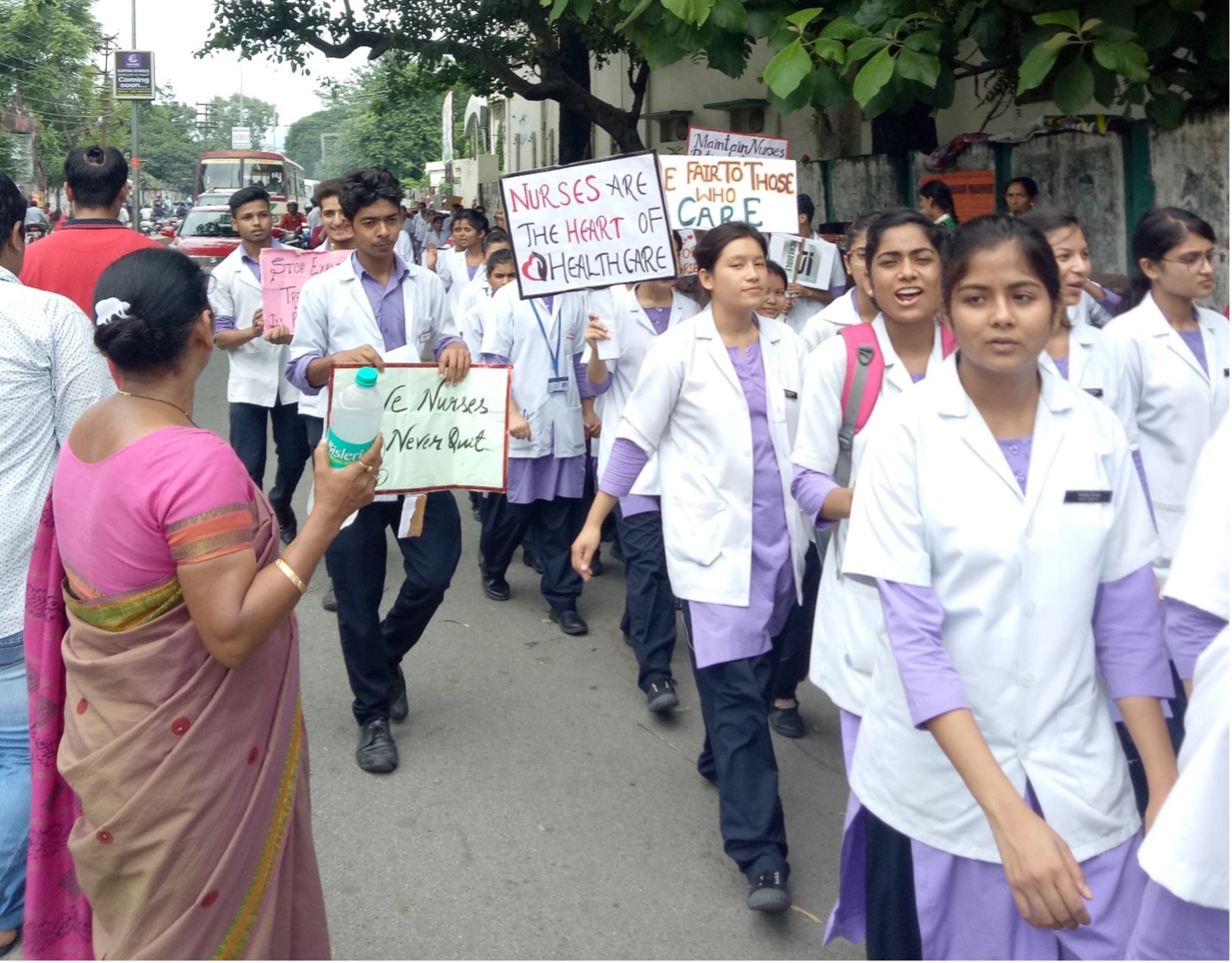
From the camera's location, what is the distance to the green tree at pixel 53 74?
4656 centimetres

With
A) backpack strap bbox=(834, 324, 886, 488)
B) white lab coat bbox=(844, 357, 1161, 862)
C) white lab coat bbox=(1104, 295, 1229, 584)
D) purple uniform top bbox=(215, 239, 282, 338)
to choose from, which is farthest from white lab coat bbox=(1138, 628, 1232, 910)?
purple uniform top bbox=(215, 239, 282, 338)

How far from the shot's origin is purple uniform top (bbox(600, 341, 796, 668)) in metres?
3.78

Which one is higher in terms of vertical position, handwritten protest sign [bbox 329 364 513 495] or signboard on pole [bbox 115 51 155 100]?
signboard on pole [bbox 115 51 155 100]

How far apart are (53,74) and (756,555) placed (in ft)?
176

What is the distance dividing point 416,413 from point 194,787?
1.96 metres

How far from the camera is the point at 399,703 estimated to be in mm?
5027

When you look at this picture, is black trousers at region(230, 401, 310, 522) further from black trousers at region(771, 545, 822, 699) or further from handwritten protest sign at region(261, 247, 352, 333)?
black trousers at region(771, 545, 822, 699)

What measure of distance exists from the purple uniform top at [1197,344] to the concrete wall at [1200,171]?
11.8 feet

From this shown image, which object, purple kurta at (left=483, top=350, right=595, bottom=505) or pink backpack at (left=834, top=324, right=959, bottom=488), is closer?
pink backpack at (left=834, top=324, right=959, bottom=488)

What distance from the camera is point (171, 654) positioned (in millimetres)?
2389

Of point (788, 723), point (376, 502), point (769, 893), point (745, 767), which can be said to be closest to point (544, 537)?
point (788, 723)

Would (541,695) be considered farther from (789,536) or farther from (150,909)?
(150,909)

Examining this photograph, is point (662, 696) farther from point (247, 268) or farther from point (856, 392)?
point (247, 268)

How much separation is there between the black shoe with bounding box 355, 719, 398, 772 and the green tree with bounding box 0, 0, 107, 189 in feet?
146
